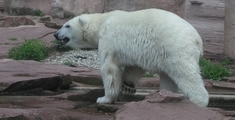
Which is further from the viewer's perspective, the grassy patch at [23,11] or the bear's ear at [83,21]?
the grassy patch at [23,11]

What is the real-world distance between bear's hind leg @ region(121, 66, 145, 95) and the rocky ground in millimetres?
215

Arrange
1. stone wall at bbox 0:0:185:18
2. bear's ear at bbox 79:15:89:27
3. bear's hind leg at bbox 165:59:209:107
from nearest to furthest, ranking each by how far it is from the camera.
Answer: bear's hind leg at bbox 165:59:209:107, bear's ear at bbox 79:15:89:27, stone wall at bbox 0:0:185:18

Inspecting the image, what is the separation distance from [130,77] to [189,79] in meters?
1.30

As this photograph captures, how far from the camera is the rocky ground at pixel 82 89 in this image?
4.96 metres

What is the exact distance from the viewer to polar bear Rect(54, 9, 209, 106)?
243 inches

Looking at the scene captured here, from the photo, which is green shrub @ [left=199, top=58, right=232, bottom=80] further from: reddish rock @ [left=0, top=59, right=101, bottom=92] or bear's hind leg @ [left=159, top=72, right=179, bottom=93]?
bear's hind leg @ [left=159, top=72, right=179, bottom=93]

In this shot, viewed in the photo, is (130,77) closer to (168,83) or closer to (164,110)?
(168,83)

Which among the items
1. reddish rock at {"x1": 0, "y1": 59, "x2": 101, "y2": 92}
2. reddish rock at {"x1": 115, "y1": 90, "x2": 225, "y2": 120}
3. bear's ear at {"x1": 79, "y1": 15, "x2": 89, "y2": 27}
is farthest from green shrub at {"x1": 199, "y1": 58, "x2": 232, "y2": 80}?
reddish rock at {"x1": 115, "y1": 90, "x2": 225, "y2": 120}

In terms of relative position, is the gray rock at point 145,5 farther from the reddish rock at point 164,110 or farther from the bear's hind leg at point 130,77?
the reddish rock at point 164,110

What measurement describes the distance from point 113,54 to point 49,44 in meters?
5.28

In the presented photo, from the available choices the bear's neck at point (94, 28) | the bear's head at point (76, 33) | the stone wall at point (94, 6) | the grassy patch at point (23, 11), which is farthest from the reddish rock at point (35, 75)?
the grassy patch at point (23, 11)

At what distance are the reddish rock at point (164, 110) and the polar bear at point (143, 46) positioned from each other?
3.74 feet

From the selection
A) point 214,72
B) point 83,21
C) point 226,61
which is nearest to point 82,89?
point 83,21

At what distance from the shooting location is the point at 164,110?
489cm
